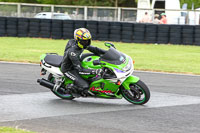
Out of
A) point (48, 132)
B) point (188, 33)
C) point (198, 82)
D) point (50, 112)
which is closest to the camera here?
point (48, 132)

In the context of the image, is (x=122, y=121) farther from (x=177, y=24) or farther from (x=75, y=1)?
(x=75, y=1)

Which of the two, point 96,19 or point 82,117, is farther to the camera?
point 96,19

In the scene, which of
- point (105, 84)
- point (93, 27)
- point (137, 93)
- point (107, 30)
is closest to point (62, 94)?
point (105, 84)

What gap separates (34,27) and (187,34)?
888 cm

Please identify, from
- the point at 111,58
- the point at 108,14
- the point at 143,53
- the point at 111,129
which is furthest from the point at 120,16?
the point at 111,129

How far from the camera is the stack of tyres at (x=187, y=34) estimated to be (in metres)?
21.1

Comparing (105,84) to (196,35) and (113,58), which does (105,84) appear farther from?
(196,35)

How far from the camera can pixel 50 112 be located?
286 inches

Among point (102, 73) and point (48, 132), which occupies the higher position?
point (102, 73)

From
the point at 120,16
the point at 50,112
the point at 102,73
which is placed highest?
the point at 120,16

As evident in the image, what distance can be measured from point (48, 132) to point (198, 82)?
612 centimetres

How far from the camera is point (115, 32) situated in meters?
22.3

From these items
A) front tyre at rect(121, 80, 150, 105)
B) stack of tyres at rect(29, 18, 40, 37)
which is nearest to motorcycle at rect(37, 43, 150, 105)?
front tyre at rect(121, 80, 150, 105)

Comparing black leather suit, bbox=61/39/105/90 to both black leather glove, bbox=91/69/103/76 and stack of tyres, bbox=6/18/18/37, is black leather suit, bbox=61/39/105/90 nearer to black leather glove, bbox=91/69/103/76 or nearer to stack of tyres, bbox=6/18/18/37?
black leather glove, bbox=91/69/103/76
